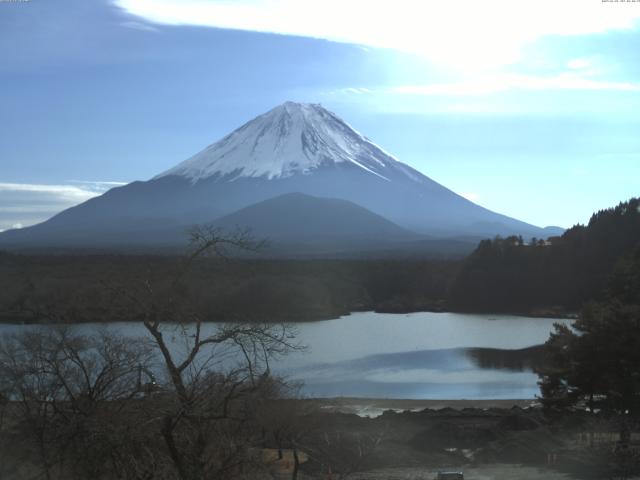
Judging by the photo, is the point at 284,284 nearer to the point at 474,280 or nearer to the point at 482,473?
the point at 474,280

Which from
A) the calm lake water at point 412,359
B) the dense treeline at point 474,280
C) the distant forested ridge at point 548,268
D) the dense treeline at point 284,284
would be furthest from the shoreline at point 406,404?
the distant forested ridge at point 548,268

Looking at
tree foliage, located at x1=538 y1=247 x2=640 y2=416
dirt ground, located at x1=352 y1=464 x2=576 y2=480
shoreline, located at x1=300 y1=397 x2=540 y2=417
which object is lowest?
shoreline, located at x1=300 y1=397 x2=540 y2=417

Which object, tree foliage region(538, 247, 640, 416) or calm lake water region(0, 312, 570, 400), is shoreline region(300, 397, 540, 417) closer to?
calm lake water region(0, 312, 570, 400)

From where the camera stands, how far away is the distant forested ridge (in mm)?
44250

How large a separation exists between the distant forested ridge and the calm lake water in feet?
23.3

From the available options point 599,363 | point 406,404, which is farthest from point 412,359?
point 599,363

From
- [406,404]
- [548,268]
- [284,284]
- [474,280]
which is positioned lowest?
[406,404]

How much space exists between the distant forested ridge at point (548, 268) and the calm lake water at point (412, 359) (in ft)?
23.3

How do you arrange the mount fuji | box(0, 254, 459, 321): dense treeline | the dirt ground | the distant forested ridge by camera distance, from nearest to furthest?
the dirt ground
box(0, 254, 459, 321): dense treeline
the distant forested ridge
the mount fuji

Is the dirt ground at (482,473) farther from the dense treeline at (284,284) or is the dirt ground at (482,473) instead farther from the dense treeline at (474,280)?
the dense treeline at (474,280)

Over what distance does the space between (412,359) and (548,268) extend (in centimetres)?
2395

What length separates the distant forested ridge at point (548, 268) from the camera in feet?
145

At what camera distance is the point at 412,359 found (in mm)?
25156

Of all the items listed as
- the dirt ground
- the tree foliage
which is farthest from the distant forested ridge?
the dirt ground
